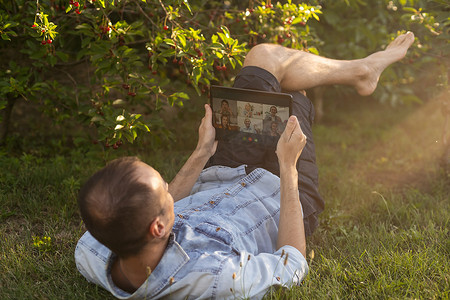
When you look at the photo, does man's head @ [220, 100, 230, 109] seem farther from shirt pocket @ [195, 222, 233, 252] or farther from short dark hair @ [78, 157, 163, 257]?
short dark hair @ [78, 157, 163, 257]

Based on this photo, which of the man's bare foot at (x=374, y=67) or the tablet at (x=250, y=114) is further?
the man's bare foot at (x=374, y=67)

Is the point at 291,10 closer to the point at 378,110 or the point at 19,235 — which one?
the point at 19,235

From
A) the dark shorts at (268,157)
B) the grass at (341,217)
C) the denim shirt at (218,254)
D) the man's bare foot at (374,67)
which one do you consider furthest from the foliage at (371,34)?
the denim shirt at (218,254)

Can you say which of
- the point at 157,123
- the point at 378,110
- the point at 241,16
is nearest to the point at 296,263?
the point at 157,123

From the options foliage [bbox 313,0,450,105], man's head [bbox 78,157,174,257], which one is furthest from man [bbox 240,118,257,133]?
foliage [bbox 313,0,450,105]

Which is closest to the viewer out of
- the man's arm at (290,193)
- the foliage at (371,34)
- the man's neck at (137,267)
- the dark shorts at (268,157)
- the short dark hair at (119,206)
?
the short dark hair at (119,206)

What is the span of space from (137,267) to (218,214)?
→ 499 millimetres

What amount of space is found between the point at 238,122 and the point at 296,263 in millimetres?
831

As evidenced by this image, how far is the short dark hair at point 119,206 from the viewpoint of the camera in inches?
64.4

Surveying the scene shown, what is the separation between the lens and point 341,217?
10.0 feet

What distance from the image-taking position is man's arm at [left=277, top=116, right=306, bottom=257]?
2109 millimetres

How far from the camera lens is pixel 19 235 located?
266 centimetres

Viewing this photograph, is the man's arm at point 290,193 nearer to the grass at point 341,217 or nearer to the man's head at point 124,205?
the grass at point 341,217

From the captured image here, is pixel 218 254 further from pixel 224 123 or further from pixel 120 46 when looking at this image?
pixel 120 46
